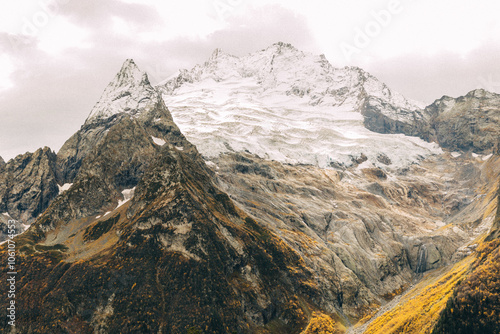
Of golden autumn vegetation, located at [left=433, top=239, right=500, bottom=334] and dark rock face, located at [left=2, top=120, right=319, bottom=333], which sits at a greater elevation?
dark rock face, located at [left=2, top=120, right=319, bottom=333]

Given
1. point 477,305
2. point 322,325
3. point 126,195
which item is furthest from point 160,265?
point 477,305

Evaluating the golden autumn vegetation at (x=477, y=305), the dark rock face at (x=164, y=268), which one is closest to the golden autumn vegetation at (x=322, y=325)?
the dark rock face at (x=164, y=268)

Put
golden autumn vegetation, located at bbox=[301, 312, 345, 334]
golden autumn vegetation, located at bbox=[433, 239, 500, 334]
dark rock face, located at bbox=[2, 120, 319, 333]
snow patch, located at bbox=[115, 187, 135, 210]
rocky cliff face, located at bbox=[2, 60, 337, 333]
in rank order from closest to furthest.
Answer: golden autumn vegetation, located at bbox=[433, 239, 500, 334]
dark rock face, located at bbox=[2, 120, 319, 333]
rocky cliff face, located at bbox=[2, 60, 337, 333]
golden autumn vegetation, located at bbox=[301, 312, 345, 334]
snow patch, located at bbox=[115, 187, 135, 210]

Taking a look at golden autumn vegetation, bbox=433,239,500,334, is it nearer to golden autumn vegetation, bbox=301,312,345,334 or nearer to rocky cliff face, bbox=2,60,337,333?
golden autumn vegetation, bbox=301,312,345,334

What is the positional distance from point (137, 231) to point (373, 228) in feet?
425

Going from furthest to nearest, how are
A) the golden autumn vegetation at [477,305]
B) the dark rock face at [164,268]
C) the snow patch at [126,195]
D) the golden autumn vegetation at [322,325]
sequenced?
the snow patch at [126,195]
the golden autumn vegetation at [322,325]
the dark rock face at [164,268]
the golden autumn vegetation at [477,305]

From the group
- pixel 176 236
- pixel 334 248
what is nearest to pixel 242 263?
pixel 176 236

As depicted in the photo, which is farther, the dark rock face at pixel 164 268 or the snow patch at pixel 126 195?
the snow patch at pixel 126 195

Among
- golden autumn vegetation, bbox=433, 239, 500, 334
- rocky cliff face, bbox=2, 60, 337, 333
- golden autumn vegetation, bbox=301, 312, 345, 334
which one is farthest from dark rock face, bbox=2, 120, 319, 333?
golden autumn vegetation, bbox=433, 239, 500, 334

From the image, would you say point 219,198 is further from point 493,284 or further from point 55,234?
point 493,284

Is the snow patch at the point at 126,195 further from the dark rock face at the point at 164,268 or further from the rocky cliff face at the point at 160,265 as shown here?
the dark rock face at the point at 164,268

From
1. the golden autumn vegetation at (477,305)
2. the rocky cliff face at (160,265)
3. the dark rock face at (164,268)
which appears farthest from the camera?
the rocky cliff face at (160,265)

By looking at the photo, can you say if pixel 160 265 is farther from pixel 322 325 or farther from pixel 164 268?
pixel 322 325

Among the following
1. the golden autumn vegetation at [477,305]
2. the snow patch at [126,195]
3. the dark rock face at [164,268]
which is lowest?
the golden autumn vegetation at [477,305]
